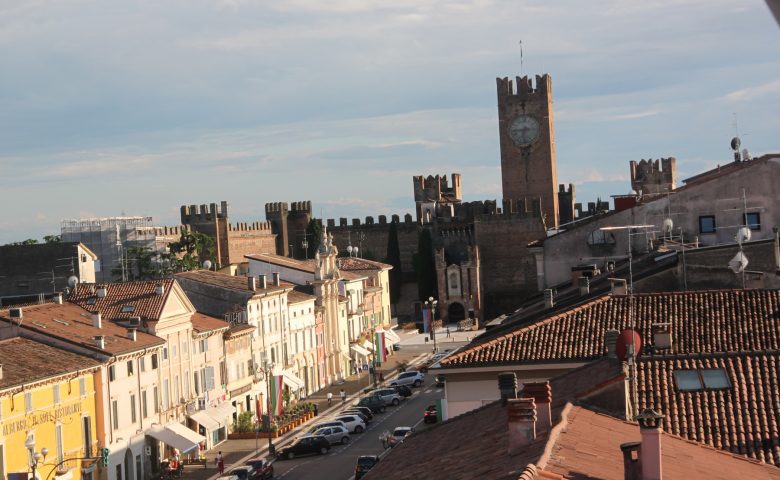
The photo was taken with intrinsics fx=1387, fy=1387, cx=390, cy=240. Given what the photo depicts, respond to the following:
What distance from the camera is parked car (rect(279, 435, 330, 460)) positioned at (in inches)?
2039

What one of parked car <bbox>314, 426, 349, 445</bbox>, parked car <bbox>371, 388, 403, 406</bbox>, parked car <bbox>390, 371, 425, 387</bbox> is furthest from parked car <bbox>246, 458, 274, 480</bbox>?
parked car <bbox>390, 371, 425, 387</bbox>

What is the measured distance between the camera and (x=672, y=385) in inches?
870

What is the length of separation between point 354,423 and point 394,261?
64588 millimetres

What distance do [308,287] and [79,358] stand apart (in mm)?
35175

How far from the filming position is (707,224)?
155 feet

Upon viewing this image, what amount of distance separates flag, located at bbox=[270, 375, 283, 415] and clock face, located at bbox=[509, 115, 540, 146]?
52.9 m

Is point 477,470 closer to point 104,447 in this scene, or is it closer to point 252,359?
point 104,447

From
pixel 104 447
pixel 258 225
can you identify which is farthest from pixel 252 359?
pixel 258 225

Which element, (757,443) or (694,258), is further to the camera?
(694,258)

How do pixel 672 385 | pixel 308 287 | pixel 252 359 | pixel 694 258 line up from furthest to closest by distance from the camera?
pixel 308 287 → pixel 252 359 → pixel 694 258 → pixel 672 385

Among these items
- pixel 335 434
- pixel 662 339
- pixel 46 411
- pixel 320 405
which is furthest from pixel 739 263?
pixel 320 405

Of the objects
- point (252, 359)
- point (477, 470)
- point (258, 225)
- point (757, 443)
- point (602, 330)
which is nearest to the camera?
point (477, 470)

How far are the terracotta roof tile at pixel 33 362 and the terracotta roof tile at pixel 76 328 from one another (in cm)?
90

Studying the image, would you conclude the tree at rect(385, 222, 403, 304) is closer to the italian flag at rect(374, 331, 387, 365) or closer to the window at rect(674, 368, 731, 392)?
the italian flag at rect(374, 331, 387, 365)
